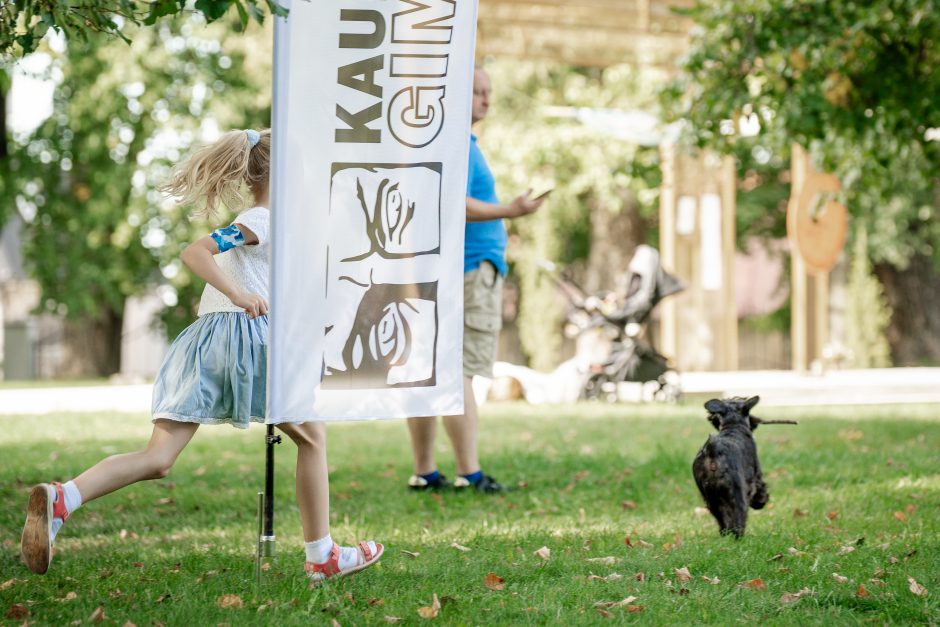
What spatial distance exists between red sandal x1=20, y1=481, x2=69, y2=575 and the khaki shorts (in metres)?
2.82

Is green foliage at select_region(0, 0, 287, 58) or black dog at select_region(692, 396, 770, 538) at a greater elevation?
green foliage at select_region(0, 0, 287, 58)

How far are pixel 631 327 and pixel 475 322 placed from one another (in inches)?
283

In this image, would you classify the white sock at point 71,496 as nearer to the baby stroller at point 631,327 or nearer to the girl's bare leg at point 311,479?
the girl's bare leg at point 311,479

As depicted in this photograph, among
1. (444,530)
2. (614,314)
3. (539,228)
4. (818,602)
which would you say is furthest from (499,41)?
(818,602)

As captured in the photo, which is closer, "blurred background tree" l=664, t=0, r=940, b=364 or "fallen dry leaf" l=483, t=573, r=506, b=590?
"fallen dry leaf" l=483, t=573, r=506, b=590

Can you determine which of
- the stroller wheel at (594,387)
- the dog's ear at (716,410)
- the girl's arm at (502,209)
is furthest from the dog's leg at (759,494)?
the stroller wheel at (594,387)

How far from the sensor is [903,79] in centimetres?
830

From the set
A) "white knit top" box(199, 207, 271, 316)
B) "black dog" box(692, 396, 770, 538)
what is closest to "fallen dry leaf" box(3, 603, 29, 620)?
"white knit top" box(199, 207, 271, 316)

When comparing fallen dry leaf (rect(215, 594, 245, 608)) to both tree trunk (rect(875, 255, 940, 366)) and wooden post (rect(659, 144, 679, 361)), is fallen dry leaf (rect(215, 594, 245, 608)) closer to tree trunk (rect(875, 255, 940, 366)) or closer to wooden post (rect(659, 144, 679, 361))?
wooden post (rect(659, 144, 679, 361))

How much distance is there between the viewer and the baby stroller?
39.5ft

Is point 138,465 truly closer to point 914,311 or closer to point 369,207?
point 369,207

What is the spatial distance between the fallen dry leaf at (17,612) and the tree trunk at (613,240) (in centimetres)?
1804

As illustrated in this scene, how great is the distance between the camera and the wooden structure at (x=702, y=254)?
1622 cm

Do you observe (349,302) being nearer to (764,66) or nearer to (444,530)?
(444,530)
